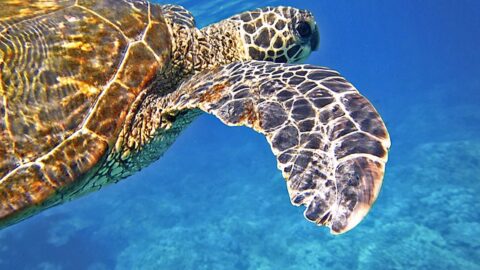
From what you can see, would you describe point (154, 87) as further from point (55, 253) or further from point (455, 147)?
point (455, 147)

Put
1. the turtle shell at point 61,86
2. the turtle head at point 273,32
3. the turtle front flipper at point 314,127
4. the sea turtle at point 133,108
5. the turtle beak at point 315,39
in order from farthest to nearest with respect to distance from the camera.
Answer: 1. the turtle beak at point 315,39
2. the turtle head at point 273,32
3. the turtle shell at point 61,86
4. the sea turtle at point 133,108
5. the turtle front flipper at point 314,127

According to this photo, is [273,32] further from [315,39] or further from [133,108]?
[133,108]

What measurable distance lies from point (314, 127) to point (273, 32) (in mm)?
2626

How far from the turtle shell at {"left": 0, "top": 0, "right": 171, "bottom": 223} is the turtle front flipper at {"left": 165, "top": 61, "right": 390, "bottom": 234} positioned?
0.54 m

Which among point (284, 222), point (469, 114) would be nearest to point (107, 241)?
point (284, 222)

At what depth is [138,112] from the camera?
3455 mm

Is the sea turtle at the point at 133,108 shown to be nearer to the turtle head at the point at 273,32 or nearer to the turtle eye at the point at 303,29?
the turtle head at the point at 273,32

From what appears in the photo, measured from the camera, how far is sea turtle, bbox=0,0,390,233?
2369 millimetres

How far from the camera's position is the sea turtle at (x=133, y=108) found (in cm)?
237

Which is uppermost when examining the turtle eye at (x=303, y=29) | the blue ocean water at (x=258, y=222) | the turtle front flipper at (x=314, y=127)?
the turtle eye at (x=303, y=29)

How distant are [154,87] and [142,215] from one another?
1500 centimetres

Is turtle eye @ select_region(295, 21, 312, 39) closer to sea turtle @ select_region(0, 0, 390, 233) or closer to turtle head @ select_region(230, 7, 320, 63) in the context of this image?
turtle head @ select_region(230, 7, 320, 63)

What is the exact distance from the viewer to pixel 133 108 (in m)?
3.37

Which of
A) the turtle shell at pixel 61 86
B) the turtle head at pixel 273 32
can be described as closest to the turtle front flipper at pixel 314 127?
the turtle shell at pixel 61 86
